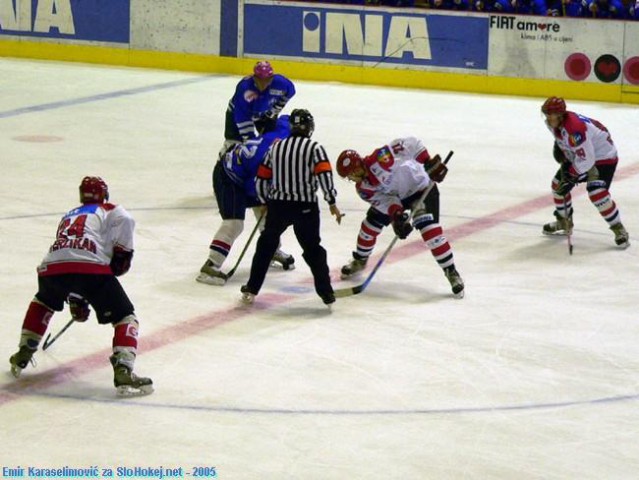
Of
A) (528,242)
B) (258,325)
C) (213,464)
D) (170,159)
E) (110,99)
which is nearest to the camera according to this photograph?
(213,464)

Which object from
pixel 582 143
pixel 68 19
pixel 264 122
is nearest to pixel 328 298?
pixel 582 143

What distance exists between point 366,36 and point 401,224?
10.9 metres

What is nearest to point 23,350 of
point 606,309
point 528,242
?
point 606,309

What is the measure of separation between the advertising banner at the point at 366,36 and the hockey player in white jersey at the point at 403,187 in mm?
9894

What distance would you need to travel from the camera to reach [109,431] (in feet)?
22.5

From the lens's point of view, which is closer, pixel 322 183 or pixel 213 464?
pixel 213 464

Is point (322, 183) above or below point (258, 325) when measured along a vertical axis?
above

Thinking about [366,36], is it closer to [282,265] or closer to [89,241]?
[282,265]

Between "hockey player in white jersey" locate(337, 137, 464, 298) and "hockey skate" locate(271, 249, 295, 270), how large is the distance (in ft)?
2.44

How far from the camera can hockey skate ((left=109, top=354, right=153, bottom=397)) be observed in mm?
7328

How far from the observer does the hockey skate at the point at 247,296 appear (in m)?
9.23

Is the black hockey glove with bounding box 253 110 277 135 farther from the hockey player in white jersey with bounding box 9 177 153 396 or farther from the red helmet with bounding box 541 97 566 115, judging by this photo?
the hockey player in white jersey with bounding box 9 177 153 396

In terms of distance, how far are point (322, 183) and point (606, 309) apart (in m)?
2.06

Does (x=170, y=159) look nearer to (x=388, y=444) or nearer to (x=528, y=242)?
(x=528, y=242)
